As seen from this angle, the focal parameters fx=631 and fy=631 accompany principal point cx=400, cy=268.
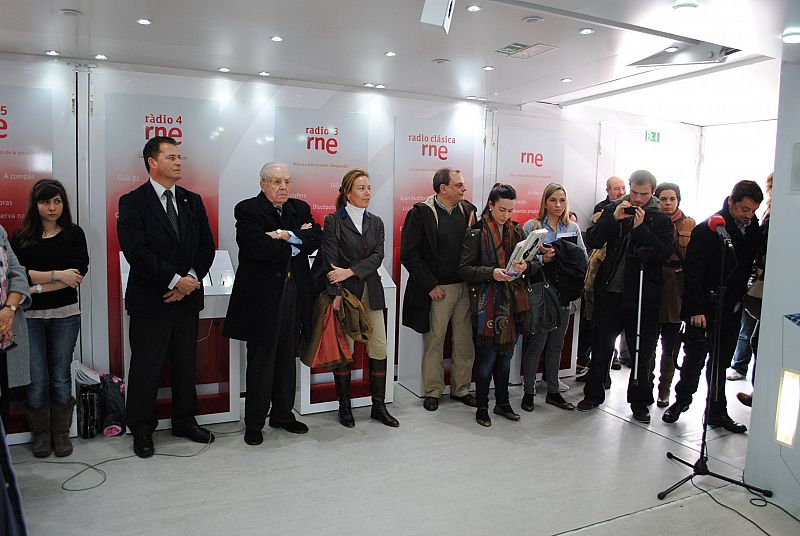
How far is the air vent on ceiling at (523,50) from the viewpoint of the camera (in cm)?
411

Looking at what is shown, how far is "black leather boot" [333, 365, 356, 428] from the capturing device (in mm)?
4438

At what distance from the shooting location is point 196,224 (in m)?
3.99

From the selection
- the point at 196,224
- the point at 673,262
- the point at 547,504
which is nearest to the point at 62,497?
the point at 196,224

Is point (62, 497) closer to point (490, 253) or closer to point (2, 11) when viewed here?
point (2, 11)

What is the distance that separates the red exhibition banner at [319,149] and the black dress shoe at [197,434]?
6.97ft

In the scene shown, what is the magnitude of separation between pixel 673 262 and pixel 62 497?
4255mm

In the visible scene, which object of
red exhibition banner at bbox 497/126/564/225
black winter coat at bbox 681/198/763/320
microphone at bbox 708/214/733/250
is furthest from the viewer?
red exhibition banner at bbox 497/126/564/225

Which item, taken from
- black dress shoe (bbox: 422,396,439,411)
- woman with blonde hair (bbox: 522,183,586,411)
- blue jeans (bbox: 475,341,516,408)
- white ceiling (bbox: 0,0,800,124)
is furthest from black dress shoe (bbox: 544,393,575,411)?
white ceiling (bbox: 0,0,800,124)

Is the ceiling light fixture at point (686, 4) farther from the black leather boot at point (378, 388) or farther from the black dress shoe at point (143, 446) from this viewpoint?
the black dress shoe at point (143, 446)

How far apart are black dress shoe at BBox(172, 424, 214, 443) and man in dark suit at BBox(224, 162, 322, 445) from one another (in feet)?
0.80

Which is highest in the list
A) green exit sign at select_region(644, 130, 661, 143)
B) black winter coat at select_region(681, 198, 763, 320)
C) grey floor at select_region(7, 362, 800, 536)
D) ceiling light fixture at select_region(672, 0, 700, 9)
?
Result: ceiling light fixture at select_region(672, 0, 700, 9)

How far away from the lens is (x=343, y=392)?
14.7 ft

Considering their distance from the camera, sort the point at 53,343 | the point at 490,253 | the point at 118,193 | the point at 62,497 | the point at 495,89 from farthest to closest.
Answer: the point at 495,89
the point at 118,193
the point at 490,253
the point at 53,343
the point at 62,497

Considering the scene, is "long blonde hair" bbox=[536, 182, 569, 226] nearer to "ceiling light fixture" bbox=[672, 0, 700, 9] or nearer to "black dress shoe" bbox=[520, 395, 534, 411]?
"black dress shoe" bbox=[520, 395, 534, 411]
